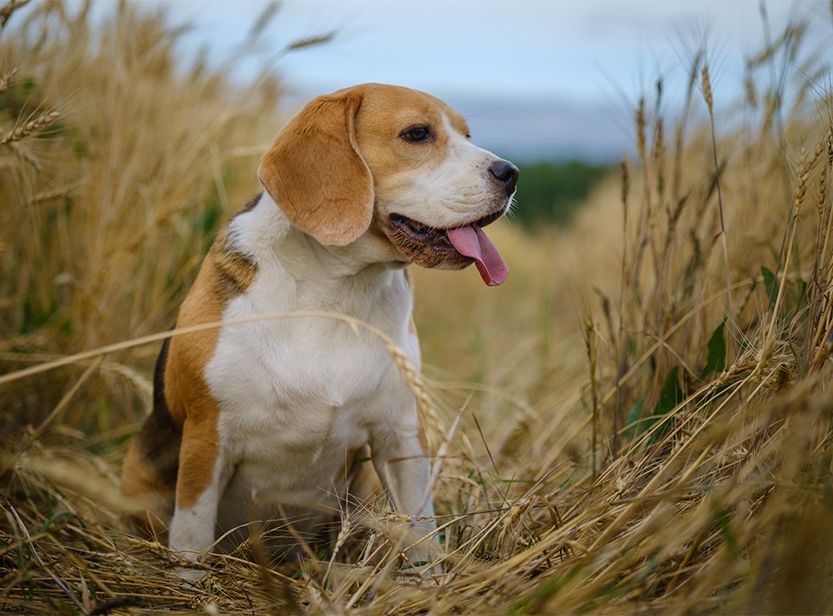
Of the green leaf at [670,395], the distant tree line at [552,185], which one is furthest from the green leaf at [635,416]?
the distant tree line at [552,185]

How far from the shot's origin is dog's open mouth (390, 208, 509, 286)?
2.67m

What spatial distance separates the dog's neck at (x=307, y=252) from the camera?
266 centimetres

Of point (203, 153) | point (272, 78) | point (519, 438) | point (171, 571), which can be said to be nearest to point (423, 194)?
point (171, 571)

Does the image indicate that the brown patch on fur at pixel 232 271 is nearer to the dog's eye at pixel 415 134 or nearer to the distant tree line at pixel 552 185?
the dog's eye at pixel 415 134

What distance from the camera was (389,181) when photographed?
272 cm

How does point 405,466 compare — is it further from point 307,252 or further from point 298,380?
point 307,252

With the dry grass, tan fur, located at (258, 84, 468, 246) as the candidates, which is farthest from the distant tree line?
tan fur, located at (258, 84, 468, 246)

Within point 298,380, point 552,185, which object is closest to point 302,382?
point 298,380

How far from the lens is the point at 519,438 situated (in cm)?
394

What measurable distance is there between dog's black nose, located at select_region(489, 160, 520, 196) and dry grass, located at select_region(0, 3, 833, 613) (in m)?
→ 0.48

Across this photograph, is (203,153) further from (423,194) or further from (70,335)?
(423,194)

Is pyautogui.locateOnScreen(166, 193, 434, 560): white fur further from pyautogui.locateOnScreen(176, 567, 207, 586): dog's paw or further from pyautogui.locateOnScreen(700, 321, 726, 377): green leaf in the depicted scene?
pyautogui.locateOnScreen(700, 321, 726, 377): green leaf

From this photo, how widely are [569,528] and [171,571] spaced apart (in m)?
1.20

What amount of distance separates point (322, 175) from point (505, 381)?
296 centimetres
